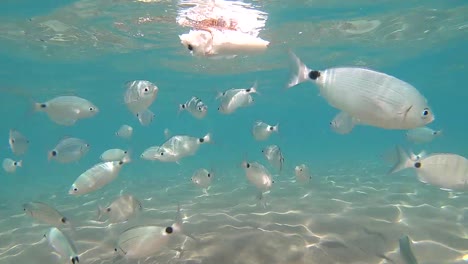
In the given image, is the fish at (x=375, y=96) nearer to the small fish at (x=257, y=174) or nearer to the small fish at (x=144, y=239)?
the small fish at (x=144, y=239)

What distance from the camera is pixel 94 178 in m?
5.35

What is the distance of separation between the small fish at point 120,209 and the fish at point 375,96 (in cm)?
412

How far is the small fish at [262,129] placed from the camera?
800 centimetres

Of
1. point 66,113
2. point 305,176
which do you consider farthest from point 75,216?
point 305,176

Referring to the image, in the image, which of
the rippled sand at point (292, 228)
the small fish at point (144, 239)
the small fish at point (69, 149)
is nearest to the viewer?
the small fish at point (144, 239)

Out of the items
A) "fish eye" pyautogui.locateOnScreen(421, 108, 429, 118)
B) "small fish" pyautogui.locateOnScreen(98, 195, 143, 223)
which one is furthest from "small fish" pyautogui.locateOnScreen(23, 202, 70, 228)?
"fish eye" pyautogui.locateOnScreen(421, 108, 429, 118)

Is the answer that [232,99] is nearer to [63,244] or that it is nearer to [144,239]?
[144,239]

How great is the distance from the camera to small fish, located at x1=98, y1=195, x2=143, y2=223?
574cm

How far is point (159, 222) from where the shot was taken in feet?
28.6

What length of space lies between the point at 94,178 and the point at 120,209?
790 mm

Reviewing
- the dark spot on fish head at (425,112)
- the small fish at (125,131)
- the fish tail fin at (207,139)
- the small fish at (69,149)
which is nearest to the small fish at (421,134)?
the fish tail fin at (207,139)

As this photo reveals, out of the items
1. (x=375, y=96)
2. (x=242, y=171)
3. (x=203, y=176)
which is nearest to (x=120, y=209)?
(x=203, y=176)

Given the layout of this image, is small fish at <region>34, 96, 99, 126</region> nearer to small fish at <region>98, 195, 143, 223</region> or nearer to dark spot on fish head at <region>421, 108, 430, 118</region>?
small fish at <region>98, 195, 143, 223</region>

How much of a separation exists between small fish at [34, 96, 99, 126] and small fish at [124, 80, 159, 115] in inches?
→ 26.5
